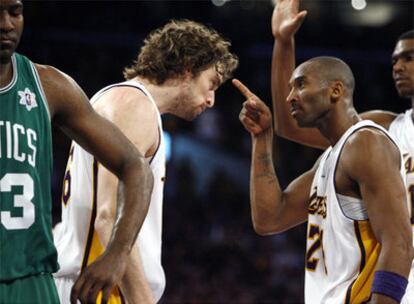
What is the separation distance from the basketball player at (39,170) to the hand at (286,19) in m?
2.28

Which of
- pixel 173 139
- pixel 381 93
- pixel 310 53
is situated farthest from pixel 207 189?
pixel 381 93

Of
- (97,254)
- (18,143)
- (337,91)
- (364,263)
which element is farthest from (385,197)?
(18,143)

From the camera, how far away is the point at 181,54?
3.85 meters

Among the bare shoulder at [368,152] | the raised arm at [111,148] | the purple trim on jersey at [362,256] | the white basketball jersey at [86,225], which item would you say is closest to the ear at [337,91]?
the bare shoulder at [368,152]

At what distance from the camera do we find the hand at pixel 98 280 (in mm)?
2223

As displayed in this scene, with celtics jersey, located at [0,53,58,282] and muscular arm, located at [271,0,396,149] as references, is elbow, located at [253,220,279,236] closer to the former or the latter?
muscular arm, located at [271,0,396,149]

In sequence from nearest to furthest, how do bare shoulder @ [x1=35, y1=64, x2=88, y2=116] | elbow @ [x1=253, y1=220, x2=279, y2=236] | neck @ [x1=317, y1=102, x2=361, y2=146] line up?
1. bare shoulder @ [x1=35, y1=64, x2=88, y2=116]
2. neck @ [x1=317, y1=102, x2=361, y2=146]
3. elbow @ [x1=253, y1=220, x2=279, y2=236]

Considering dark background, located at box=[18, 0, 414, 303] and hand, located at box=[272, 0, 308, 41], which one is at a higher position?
hand, located at box=[272, 0, 308, 41]

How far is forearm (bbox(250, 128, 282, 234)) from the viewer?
4.24 metres

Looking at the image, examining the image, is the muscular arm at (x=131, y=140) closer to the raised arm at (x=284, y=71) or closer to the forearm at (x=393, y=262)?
the forearm at (x=393, y=262)

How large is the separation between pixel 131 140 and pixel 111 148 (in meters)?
0.71

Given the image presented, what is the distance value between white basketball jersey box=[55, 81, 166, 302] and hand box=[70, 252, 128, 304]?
0.94 metres

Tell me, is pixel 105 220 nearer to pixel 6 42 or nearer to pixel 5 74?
pixel 5 74

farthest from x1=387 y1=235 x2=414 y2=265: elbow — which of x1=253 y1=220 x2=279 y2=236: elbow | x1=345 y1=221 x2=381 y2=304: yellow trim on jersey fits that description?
x1=253 y1=220 x2=279 y2=236: elbow
